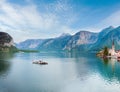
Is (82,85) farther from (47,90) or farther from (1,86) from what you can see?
(1,86)

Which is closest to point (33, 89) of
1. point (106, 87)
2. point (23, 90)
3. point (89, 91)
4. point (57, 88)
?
point (23, 90)

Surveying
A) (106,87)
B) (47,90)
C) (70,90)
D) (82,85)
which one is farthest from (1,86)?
(106,87)

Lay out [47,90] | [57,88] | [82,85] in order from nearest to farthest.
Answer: [47,90], [57,88], [82,85]

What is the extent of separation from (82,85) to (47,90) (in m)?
17.1

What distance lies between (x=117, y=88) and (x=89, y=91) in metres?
11.5

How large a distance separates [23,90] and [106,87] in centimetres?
2982

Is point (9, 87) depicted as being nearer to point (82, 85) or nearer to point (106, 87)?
point (82, 85)

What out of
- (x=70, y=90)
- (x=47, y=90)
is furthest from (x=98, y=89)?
(x=47, y=90)

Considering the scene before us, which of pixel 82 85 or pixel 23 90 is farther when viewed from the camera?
pixel 82 85

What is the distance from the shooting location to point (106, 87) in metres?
78.6

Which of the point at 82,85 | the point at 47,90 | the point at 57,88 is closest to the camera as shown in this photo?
the point at 47,90

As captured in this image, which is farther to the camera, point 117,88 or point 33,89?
point 117,88

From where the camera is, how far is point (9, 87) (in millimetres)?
74688

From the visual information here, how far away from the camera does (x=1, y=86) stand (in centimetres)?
7562
